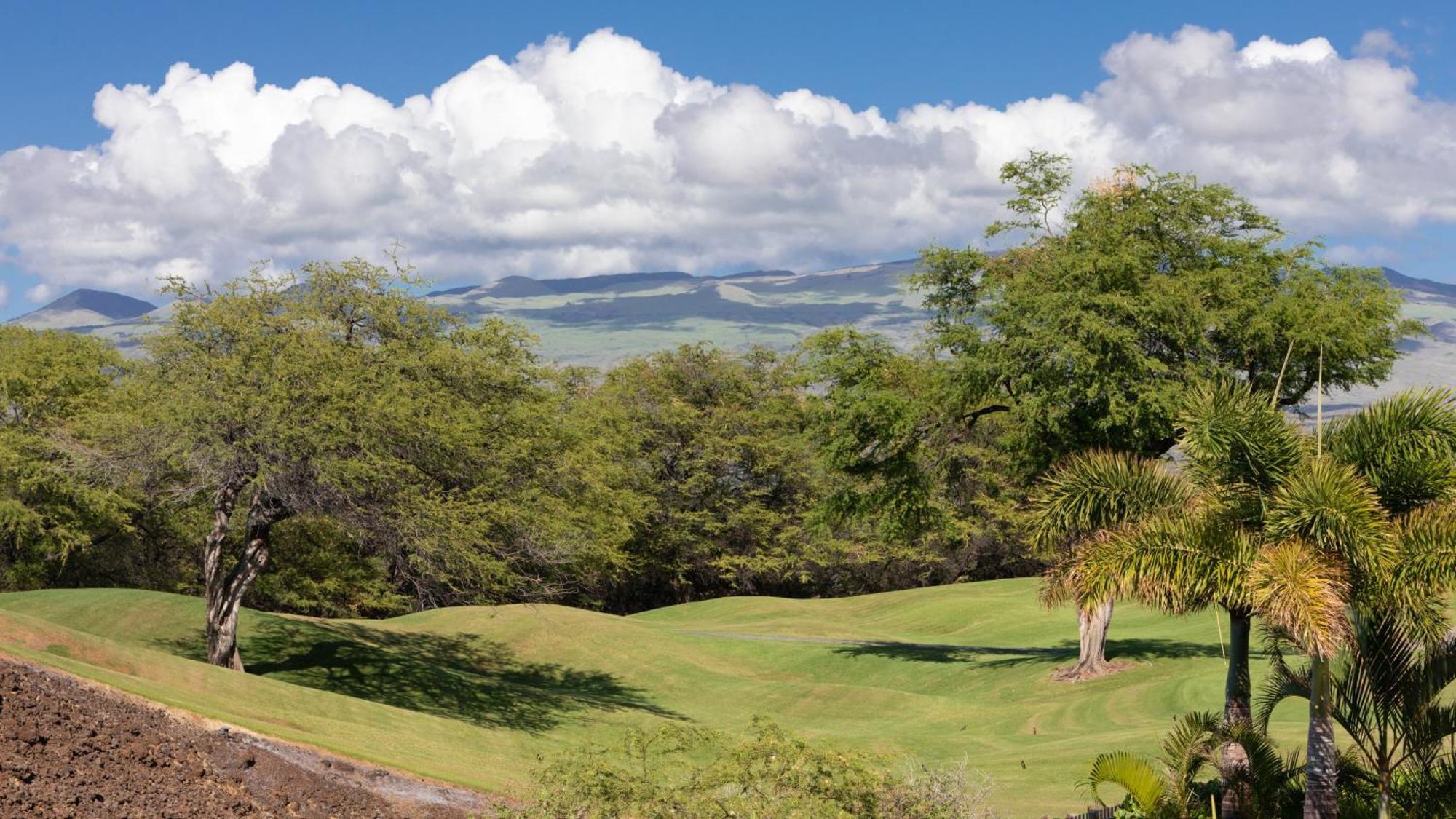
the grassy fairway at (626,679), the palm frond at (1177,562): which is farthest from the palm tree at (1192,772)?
the grassy fairway at (626,679)

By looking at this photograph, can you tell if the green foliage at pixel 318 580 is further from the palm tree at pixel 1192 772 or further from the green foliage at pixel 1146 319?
the palm tree at pixel 1192 772

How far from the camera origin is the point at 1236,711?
1586cm

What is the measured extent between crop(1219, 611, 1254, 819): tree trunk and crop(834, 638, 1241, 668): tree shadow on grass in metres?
18.5

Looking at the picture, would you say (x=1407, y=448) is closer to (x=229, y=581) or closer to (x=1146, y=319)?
(x=1146, y=319)

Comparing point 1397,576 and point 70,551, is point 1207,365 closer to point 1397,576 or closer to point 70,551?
point 1397,576

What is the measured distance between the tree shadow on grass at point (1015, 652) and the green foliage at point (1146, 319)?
6624 millimetres

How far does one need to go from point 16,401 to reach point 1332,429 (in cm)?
4644

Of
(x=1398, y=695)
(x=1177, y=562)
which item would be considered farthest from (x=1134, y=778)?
(x=1398, y=695)

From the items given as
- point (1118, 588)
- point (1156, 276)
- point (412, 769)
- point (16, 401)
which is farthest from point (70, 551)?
Answer: point (1118, 588)

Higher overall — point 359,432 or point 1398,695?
point 359,432

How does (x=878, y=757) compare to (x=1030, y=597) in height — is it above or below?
above

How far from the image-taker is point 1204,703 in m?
27.3

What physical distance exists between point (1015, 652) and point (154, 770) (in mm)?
29391

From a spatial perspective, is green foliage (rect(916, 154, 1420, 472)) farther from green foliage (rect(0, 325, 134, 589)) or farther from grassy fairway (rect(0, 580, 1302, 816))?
green foliage (rect(0, 325, 134, 589))
